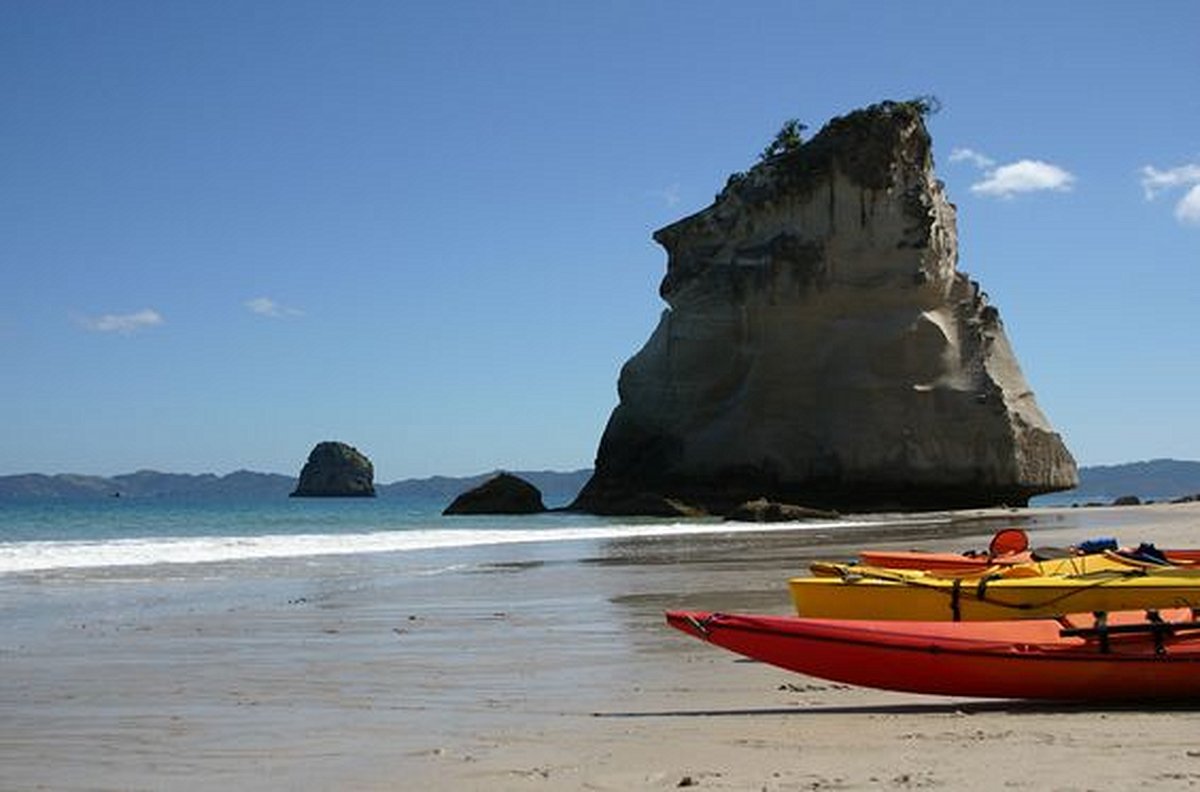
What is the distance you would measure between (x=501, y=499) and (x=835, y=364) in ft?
44.0

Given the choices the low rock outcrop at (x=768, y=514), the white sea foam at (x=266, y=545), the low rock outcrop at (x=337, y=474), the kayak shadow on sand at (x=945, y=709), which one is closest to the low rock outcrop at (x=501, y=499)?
the low rock outcrop at (x=768, y=514)

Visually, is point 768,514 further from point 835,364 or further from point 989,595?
point 989,595

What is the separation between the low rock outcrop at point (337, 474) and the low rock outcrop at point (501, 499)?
70832mm

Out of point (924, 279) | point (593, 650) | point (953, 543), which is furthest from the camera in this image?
point (924, 279)

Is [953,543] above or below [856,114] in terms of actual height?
below

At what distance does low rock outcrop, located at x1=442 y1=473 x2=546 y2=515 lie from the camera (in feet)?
160

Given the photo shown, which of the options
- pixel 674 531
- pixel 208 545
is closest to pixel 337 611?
pixel 208 545

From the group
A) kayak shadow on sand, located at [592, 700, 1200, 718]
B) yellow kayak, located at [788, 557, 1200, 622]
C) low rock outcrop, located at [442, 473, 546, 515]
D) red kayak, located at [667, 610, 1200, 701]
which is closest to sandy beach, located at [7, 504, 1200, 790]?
kayak shadow on sand, located at [592, 700, 1200, 718]

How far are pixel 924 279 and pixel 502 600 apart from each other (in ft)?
123

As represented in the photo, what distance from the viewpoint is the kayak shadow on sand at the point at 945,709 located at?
5961mm

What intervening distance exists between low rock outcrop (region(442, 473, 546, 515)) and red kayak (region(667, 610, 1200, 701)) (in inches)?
1673

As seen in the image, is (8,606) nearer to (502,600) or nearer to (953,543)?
(502,600)

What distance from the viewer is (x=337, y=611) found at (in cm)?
1159

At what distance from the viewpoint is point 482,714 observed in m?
6.18
